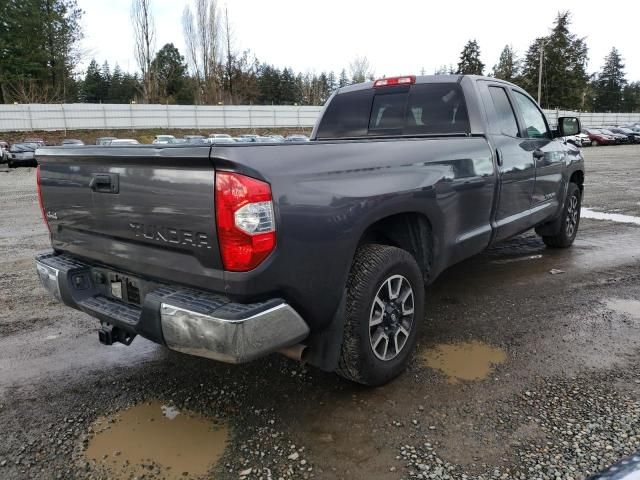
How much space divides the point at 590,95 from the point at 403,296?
100194 mm

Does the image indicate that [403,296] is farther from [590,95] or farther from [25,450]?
[590,95]

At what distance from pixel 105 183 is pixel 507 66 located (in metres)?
96.0

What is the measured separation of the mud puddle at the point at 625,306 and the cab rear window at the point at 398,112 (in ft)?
6.74

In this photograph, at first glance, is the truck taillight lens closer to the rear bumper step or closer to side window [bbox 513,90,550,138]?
the rear bumper step

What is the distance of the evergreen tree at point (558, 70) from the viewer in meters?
73.0

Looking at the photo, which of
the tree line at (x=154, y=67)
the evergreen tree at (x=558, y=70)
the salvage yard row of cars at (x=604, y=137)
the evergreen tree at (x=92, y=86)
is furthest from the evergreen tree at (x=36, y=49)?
the evergreen tree at (x=558, y=70)

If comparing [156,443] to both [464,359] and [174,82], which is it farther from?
[174,82]

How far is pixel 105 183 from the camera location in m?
2.75

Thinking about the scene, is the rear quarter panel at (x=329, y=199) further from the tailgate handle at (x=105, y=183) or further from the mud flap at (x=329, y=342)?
the tailgate handle at (x=105, y=183)

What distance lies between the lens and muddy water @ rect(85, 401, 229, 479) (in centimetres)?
249

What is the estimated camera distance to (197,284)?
2.49m

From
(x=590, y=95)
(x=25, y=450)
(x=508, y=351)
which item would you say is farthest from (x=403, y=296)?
(x=590, y=95)

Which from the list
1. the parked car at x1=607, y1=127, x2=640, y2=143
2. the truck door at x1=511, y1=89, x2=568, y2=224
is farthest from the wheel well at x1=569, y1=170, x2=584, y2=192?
the parked car at x1=607, y1=127, x2=640, y2=143

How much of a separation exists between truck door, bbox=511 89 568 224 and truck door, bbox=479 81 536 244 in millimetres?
141
